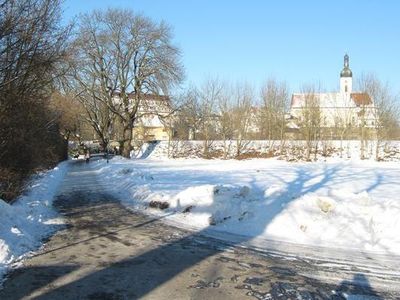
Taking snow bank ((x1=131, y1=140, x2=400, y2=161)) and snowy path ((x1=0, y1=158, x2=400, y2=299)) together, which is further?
snow bank ((x1=131, y1=140, x2=400, y2=161))

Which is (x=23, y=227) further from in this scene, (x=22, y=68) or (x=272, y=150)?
(x=272, y=150)

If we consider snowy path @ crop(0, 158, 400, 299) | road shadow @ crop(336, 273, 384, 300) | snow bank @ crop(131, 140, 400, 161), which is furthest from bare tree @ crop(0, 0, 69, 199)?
snow bank @ crop(131, 140, 400, 161)

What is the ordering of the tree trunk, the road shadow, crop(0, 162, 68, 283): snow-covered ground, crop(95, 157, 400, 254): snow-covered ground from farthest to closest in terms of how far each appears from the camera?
the tree trunk, crop(95, 157, 400, 254): snow-covered ground, crop(0, 162, 68, 283): snow-covered ground, the road shadow

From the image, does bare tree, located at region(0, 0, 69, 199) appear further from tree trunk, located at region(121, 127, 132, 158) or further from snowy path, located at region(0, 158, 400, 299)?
tree trunk, located at region(121, 127, 132, 158)

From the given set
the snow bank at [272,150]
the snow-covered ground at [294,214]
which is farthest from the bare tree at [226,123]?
the snow-covered ground at [294,214]

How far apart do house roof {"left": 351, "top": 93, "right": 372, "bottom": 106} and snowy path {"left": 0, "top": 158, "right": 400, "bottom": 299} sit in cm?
3824

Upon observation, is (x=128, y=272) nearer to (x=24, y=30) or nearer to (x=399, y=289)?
(x=399, y=289)

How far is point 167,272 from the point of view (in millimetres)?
7422

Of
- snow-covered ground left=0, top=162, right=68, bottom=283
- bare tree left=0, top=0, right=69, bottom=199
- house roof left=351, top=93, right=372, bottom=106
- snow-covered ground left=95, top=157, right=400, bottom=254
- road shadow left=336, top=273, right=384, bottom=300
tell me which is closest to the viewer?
road shadow left=336, top=273, right=384, bottom=300

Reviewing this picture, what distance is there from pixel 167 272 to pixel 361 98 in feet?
138

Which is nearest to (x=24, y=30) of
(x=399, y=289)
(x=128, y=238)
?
(x=128, y=238)

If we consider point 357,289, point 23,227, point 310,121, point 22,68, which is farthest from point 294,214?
point 310,121

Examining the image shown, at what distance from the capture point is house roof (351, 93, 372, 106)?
45.2m

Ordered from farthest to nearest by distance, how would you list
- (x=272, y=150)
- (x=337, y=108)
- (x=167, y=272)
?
1. (x=337, y=108)
2. (x=272, y=150)
3. (x=167, y=272)
